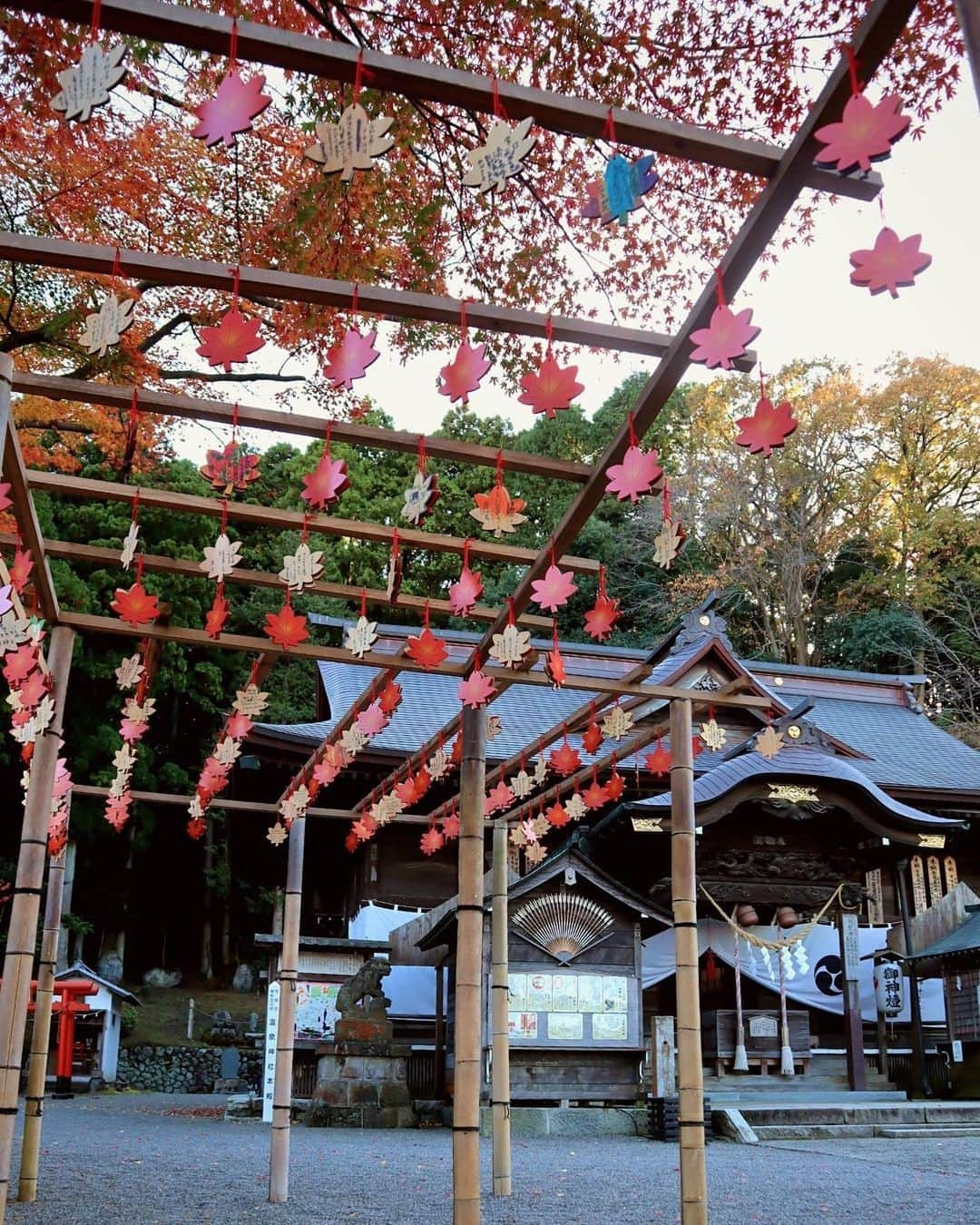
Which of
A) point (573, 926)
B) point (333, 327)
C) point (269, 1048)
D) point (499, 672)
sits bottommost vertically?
point (269, 1048)

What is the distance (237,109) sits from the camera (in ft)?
10.3

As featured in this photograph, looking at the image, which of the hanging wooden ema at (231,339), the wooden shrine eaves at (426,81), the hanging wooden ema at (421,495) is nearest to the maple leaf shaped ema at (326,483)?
the hanging wooden ema at (421,495)

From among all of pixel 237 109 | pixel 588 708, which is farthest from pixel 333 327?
pixel 237 109

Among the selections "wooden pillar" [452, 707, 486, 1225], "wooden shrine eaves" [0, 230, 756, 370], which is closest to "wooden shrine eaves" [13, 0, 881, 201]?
"wooden shrine eaves" [0, 230, 756, 370]

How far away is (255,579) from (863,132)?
3.52 meters

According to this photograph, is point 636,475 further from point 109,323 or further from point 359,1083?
point 359,1083

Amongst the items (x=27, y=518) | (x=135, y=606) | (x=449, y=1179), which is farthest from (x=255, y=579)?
(x=449, y=1179)

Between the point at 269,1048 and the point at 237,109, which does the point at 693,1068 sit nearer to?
the point at 237,109

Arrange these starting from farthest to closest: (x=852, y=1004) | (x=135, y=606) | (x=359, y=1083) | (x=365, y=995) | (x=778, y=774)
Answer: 1. (x=778, y=774)
2. (x=852, y=1004)
3. (x=365, y=995)
4. (x=359, y=1083)
5. (x=135, y=606)

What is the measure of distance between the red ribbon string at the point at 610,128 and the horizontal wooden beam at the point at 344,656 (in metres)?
→ 2.76

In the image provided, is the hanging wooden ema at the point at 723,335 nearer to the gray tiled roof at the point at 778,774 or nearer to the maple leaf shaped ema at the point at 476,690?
the maple leaf shaped ema at the point at 476,690

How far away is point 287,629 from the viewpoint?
549 cm

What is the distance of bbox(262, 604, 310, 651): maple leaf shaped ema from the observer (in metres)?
5.46

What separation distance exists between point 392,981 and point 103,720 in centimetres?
1183
